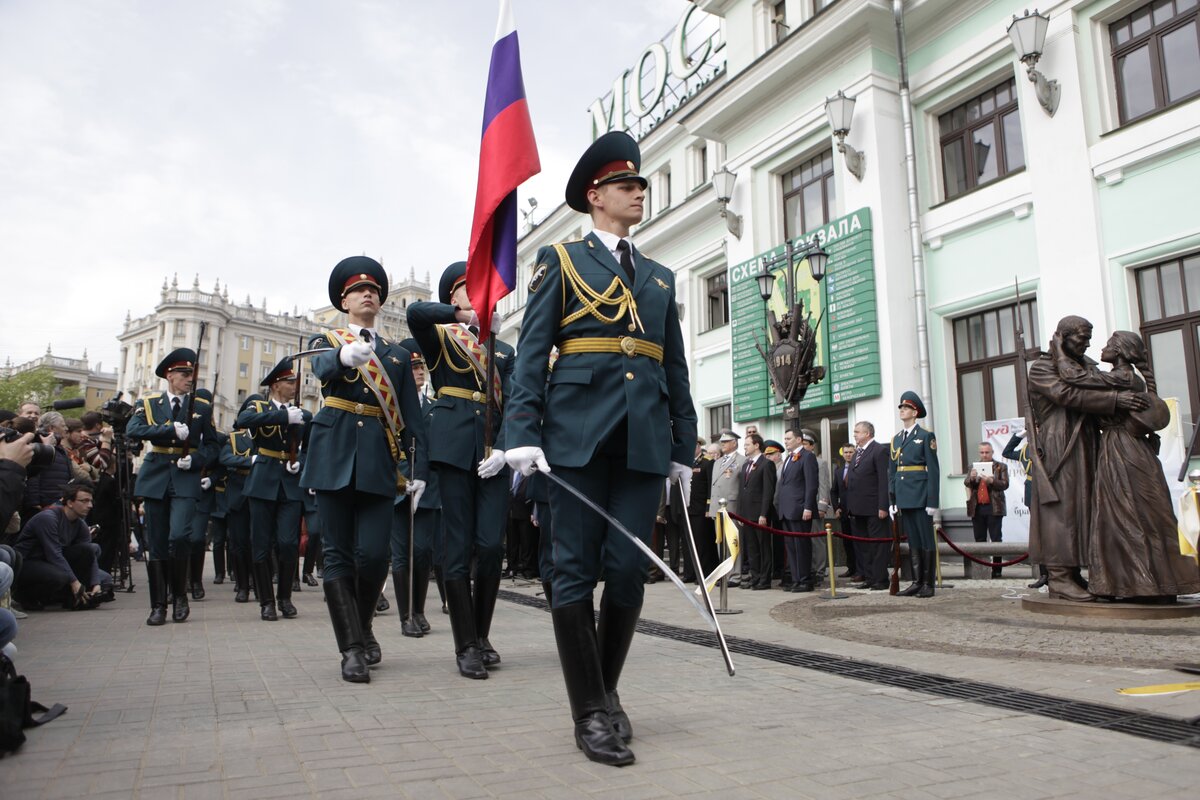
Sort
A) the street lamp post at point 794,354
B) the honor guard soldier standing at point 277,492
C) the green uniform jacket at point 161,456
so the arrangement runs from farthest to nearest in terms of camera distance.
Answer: the street lamp post at point 794,354
the honor guard soldier standing at point 277,492
the green uniform jacket at point 161,456

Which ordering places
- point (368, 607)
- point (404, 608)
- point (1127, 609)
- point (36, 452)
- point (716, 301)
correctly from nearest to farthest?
point (36, 452) < point (368, 607) < point (1127, 609) < point (404, 608) < point (716, 301)

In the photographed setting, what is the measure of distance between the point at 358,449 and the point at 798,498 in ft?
24.6

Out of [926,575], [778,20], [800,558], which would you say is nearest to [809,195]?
[778,20]

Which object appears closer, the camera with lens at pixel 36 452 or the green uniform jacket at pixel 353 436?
the camera with lens at pixel 36 452

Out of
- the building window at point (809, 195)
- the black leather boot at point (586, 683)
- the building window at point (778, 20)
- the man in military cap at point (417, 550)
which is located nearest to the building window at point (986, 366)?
the building window at point (809, 195)

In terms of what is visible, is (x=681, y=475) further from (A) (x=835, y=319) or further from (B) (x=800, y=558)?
(A) (x=835, y=319)

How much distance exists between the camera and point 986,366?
14898 millimetres

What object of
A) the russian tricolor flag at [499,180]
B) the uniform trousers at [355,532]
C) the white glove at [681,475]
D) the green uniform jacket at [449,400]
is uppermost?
the russian tricolor flag at [499,180]

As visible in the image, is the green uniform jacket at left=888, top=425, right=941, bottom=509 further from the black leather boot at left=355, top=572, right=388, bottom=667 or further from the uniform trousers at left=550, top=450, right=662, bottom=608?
the uniform trousers at left=550, top=450, right=662, bottom=608

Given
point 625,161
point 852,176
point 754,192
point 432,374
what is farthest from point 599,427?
point 754,192

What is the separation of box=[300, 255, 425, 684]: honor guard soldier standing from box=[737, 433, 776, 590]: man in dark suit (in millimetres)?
6932

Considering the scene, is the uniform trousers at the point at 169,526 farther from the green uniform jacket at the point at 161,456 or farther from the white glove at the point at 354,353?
the white glove at the point at 354,353

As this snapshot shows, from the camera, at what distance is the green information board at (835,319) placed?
15914 mm

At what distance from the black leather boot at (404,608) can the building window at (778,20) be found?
1648 centimetres
